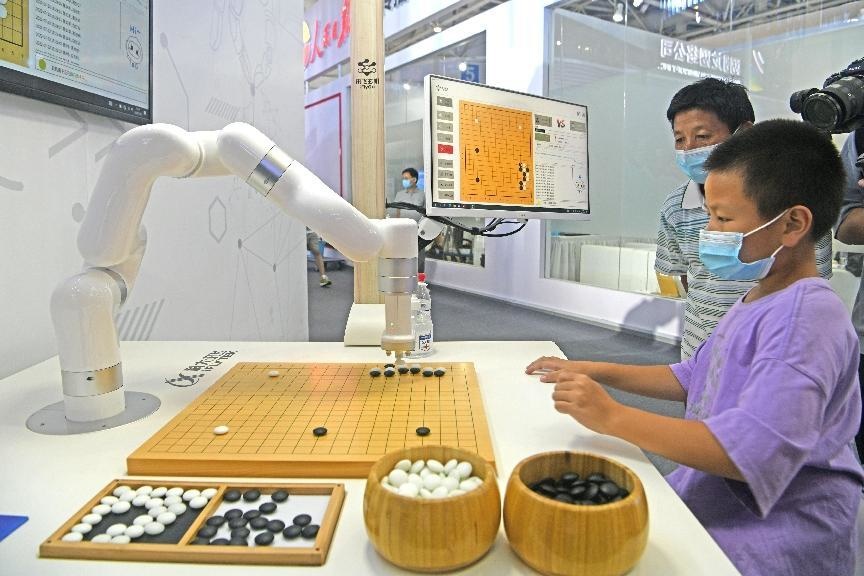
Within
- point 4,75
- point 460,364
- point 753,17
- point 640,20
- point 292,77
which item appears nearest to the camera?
point 4,75

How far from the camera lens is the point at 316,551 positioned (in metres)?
0.58

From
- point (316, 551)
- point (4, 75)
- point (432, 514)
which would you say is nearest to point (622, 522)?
point (432, 514)

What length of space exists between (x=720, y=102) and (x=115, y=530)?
167 centimetres

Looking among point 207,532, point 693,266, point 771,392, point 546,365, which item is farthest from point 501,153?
point 207,532

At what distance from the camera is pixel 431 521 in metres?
0.55

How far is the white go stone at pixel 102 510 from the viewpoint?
2.15 ft

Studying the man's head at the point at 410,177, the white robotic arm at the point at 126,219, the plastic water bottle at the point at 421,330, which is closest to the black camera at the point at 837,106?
the plastic water bottle at the point at 421,330

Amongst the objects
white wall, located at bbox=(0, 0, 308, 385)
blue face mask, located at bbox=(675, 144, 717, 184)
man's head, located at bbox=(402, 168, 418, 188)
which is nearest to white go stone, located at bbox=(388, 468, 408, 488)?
white wall, located at bbox=(0, 0, 308, 385)

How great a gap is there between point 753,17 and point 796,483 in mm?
3705

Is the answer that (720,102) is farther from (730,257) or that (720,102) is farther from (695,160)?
(730,257)

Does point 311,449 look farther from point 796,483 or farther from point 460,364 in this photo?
point 796,483

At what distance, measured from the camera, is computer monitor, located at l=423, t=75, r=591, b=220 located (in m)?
1.60

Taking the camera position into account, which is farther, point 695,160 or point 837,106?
point 695,160

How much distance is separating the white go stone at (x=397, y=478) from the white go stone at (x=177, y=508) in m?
0.24
